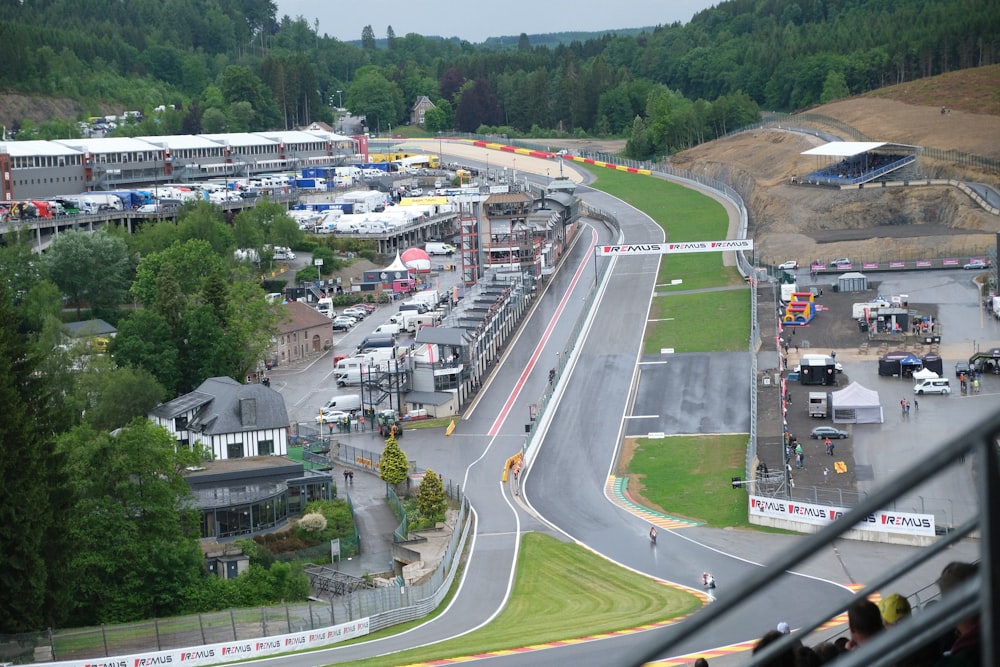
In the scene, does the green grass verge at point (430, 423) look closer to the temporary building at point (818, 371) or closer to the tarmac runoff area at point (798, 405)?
the tarmac runoff area at point (798, 405)

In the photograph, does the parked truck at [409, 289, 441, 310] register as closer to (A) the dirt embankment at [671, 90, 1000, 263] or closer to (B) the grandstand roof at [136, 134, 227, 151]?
(A) the dirt embankment at [671, 90, 1000, 263]

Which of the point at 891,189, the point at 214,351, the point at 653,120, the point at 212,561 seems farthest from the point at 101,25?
the point at 212,561

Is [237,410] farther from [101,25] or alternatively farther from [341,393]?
[101,25]

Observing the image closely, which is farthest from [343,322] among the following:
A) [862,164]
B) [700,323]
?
[862,164]

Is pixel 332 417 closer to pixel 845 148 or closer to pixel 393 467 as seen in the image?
pixel 393 467

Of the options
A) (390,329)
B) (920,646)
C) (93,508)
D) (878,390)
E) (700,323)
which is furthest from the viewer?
(390,329)

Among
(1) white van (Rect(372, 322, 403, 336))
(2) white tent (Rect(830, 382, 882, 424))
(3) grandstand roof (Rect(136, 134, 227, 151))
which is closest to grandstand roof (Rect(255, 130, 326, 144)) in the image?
(3) grandstand roof (Rect(136, 134, 227, 151))

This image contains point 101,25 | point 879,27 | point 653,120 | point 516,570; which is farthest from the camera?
point 101,25
